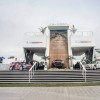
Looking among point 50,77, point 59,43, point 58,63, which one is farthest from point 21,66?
point 50,77

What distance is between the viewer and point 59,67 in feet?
121

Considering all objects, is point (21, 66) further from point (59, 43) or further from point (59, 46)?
point (59, 43)

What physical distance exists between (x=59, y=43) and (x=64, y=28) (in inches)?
88.1

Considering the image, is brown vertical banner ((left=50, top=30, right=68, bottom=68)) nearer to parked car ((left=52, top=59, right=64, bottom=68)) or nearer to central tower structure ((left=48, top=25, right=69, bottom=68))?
central tower structure ((left=48, top=25, right=69, bottom=68))

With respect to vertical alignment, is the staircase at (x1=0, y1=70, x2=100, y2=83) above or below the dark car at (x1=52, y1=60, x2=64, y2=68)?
below
